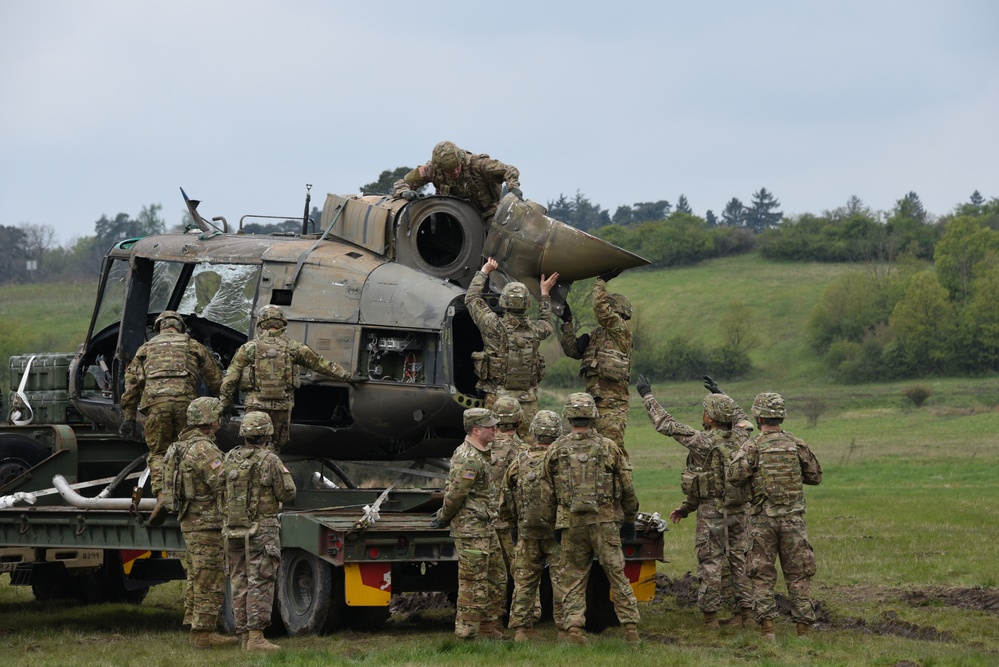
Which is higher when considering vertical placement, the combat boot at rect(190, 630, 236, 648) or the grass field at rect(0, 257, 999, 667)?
the combat boot at rect(190, 630, 236, 648)

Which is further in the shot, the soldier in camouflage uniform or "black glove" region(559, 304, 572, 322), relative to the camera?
"black glove" region(559, 304, 572, 322)

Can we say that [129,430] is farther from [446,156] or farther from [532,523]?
[532,523]

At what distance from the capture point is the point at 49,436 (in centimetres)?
1461

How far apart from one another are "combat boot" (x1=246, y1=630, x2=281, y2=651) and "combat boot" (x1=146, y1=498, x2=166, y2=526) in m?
1.43

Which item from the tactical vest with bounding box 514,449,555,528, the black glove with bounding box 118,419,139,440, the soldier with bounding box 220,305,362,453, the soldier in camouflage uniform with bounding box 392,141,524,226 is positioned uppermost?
the soldier in camouflage uniform with bounding box 392,141,524,226

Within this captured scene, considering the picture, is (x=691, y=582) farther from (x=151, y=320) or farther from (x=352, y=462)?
(x=151, y=320)

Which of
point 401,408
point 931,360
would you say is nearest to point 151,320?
point 401,408

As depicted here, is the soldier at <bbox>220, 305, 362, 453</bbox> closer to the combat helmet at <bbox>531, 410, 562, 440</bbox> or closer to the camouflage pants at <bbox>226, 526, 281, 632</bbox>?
the camouflage pants at <bbox>226, 526, 281, 632</bbox>

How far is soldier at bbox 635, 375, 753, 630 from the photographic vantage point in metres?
12.0

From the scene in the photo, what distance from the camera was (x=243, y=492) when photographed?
435 inches

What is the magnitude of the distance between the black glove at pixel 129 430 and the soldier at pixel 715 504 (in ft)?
16.7

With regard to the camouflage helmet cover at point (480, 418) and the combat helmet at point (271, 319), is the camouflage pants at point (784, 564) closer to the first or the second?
the camouflage helmet cover at point (480, 418)

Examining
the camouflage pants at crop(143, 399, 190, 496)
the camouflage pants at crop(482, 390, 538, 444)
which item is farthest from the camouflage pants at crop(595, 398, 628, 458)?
the camouflage pants at crop(143, 399, 190, 496)

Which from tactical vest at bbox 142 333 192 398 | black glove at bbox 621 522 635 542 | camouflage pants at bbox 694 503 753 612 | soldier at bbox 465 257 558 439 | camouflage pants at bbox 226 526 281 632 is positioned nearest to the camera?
camouflage pants at bbox 226 526 281 632
